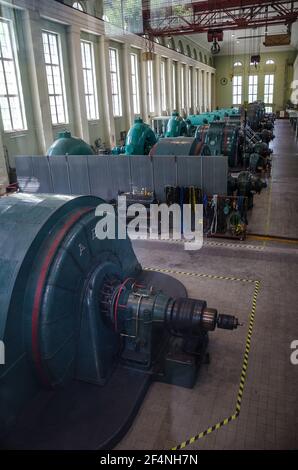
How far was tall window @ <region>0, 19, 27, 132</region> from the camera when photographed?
12.6 meters

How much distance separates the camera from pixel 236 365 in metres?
4.40

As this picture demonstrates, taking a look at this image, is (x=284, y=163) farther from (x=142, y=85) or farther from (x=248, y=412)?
(x=248, y=412)

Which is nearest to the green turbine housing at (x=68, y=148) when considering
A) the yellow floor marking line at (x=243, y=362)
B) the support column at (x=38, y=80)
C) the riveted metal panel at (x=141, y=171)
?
the riveted metal panel at (x=141, y=171)

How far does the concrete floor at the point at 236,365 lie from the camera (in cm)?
349

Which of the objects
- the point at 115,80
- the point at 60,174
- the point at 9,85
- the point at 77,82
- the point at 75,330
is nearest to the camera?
the point at 75,330

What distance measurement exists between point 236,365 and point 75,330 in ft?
6.73

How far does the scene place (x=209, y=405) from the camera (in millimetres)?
3828

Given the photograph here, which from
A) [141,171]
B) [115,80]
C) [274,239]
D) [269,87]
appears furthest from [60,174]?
[269,87]

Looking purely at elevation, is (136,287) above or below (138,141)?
below

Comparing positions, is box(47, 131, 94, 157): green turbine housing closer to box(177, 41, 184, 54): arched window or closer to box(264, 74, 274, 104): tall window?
box(177, 41, 184, 54): arched window

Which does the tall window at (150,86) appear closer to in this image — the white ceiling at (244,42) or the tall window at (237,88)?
the white ceiling at (244,42)

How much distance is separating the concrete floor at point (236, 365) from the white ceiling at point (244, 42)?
31.7 metres

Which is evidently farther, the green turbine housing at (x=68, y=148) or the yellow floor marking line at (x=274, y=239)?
the green turbine housing at (x=68, y=148)

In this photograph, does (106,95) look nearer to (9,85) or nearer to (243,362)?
(9,85)
